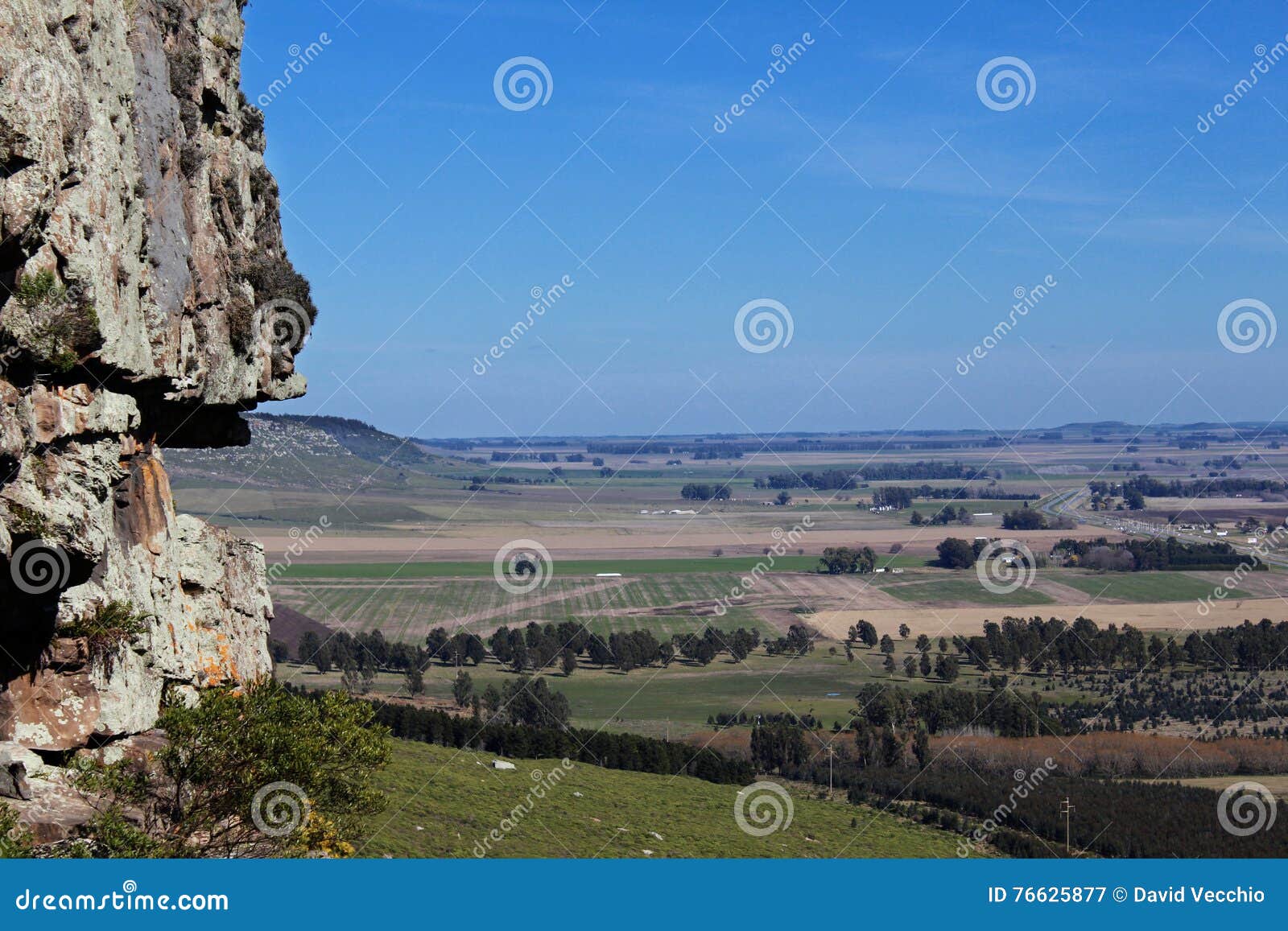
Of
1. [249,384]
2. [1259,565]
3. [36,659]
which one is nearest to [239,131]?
[249,384]

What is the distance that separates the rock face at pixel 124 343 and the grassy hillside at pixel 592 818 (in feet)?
31.5

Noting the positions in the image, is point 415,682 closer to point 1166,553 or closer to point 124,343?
point 124,343

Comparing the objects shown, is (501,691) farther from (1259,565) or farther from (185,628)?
(1259,565)

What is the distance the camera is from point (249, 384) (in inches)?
987

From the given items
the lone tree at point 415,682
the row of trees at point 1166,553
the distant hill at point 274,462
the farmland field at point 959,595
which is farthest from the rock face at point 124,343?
the row of trees at point 1166,553

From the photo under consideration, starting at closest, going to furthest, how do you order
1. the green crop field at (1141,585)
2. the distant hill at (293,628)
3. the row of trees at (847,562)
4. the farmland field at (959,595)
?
the distant hill at (293,628)
the farmland field at (959,595)
the green crop field at (1141,585)
the row of trees at (847,562)

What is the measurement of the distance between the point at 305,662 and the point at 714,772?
45040mm

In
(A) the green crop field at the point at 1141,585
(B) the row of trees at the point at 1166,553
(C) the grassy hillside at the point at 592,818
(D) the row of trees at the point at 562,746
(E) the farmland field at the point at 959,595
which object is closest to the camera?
(C) the grassy hillside at the point at 592,818

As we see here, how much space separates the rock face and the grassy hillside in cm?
961

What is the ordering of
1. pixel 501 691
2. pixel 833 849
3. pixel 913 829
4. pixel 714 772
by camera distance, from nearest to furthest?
pixel 833 849 < pixel 913 829 < pixel 714 772 < pixel 501 691

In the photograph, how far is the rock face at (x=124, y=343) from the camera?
52.2 feet

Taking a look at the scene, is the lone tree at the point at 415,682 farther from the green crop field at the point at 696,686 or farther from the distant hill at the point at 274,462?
the distant hill at the point at 274,462

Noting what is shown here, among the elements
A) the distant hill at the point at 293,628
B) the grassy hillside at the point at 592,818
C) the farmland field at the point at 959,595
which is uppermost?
the farmland field at the point at 959,595

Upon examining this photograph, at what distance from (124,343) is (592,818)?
102 ft
